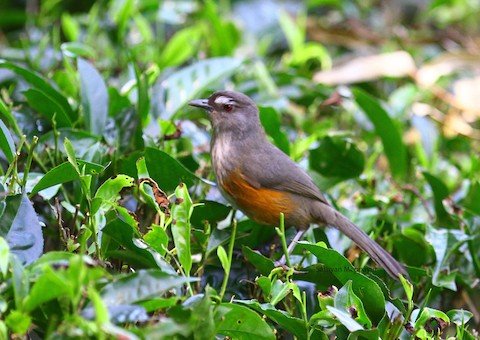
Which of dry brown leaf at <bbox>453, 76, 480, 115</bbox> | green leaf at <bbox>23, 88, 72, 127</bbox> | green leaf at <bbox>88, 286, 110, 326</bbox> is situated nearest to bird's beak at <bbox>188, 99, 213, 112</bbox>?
green leaf at <bbox>23, 88, 72, 127</bbox>

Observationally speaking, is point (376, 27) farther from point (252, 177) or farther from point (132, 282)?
point (132, 282)

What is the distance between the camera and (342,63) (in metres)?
6.70

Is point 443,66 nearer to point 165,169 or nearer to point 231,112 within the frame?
point 231,112

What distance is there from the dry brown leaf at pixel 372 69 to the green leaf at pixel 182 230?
11.1 ft

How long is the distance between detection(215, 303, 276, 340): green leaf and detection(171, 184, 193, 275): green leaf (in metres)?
0.25

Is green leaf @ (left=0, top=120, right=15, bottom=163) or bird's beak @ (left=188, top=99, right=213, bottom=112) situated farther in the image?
bird's beak @ (left=188, top=99, right=213, bottom=112)

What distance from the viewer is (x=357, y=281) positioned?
3098mm

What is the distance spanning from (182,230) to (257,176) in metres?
1.41

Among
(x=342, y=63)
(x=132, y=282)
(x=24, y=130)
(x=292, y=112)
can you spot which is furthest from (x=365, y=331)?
(x=342, y=63)

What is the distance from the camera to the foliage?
8.05ft

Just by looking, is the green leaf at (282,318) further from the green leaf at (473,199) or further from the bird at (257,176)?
the green leaf at (473,199)

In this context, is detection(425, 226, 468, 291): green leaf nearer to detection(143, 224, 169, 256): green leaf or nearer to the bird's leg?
the bird's leg

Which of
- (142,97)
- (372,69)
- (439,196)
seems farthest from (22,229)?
(372,69)

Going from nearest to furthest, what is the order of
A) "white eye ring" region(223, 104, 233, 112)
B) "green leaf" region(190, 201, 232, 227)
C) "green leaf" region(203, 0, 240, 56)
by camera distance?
"green leaf" region(190, 201, 232, 227)
"white eye ring" region(223, 104, 233, 112)
"green leaf" region(203, 0, 240, 56)
